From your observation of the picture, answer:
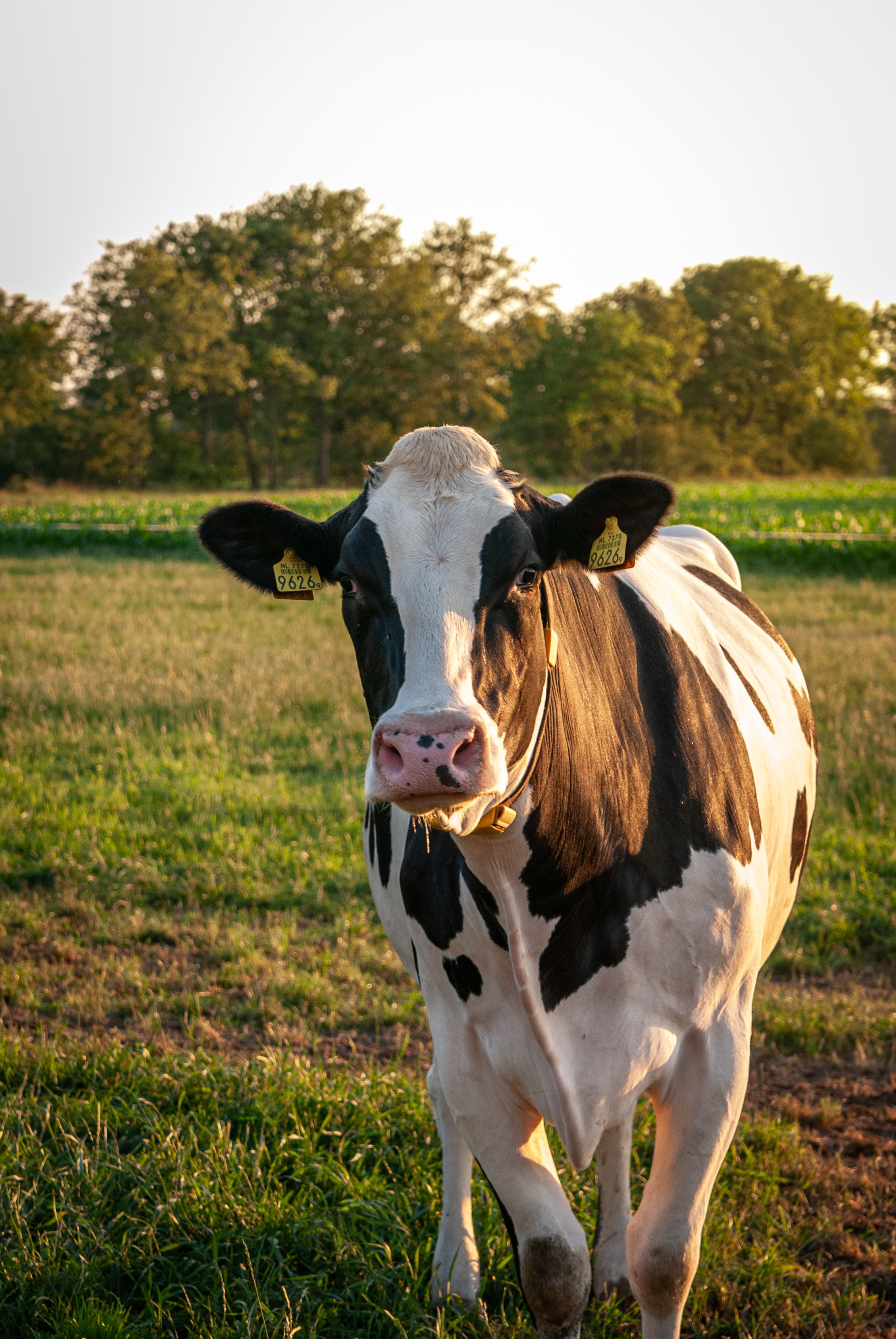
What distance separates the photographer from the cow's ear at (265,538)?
2.29 meters

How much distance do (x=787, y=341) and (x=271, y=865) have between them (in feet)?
239

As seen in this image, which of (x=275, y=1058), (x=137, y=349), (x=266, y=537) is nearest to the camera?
(x=266, y=537)

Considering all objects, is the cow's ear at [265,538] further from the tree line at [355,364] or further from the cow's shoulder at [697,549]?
the tree line at [355,364]

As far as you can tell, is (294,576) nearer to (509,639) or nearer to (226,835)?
(509,639)

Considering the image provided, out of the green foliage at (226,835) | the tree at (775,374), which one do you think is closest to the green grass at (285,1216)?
the green foliage at (226,835)

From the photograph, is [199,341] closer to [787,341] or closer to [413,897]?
[787,341]

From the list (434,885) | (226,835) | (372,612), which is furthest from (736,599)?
(226,835)

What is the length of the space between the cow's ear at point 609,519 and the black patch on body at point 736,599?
1.48 metres

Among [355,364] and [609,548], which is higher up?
[355,364]

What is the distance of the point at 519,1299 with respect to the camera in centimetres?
274

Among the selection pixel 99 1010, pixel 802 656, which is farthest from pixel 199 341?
pixel 99 1010

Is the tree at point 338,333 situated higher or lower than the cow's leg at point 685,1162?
higher

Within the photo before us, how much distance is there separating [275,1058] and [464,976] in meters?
1.77

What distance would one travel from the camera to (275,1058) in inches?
147
